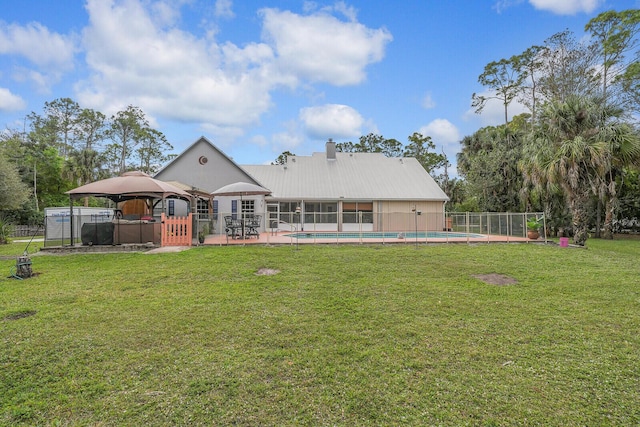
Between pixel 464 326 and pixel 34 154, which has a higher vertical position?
pixel 34 154

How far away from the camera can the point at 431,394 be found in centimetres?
297

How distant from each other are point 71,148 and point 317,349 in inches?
1793

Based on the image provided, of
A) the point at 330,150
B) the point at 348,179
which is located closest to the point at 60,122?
the point at 330,150

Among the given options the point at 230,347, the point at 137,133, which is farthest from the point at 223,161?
the point at 137,133

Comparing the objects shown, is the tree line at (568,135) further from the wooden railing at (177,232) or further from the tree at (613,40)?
the wooden railing at (177,232)

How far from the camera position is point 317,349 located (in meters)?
3.84

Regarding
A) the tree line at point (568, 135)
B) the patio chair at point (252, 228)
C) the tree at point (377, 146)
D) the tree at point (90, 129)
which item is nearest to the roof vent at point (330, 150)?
the tree line at point (568, 135)

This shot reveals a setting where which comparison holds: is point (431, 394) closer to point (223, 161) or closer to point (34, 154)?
point (223, 161)

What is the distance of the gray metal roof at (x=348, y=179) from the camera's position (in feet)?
Result: 69.9

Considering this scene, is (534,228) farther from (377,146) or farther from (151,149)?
(151,149)

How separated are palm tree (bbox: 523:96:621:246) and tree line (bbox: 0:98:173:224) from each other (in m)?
33.8

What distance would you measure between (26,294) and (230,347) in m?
4.84

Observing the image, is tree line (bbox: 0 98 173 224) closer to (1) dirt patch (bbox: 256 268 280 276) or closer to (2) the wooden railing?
(2) the wooden railing

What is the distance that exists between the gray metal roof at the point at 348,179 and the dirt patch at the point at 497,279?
1381 cm
